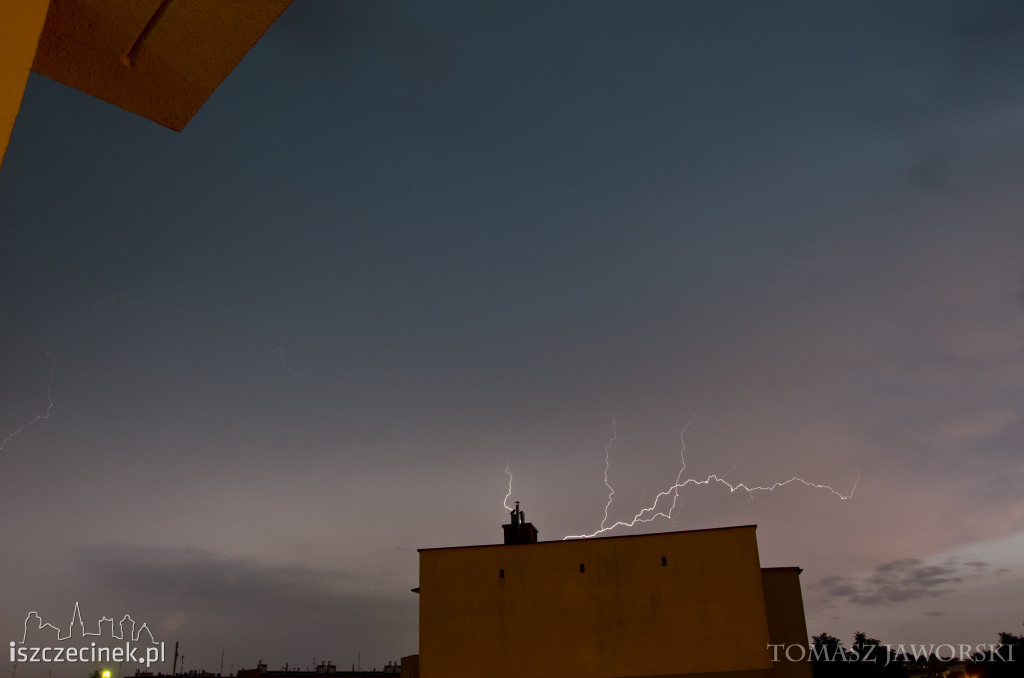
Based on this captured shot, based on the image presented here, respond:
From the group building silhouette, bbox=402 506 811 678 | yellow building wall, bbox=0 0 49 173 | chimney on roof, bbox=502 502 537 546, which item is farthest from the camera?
chimney on roof, bbox=502 502 537 546

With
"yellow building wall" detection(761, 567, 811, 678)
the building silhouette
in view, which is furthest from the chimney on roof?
"yellow building wall" detection(761, 567, 811, 678)

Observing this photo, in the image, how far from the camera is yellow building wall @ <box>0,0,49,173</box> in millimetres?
1026

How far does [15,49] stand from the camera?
1056mm

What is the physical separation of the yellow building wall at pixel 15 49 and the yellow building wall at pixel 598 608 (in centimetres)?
2510

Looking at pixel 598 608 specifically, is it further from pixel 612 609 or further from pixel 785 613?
pixel 785 613

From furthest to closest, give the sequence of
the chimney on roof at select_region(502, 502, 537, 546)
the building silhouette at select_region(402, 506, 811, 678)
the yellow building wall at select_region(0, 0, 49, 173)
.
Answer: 1. the chimney on roof at select_region(502, 502, 537, 546)
2. the building silhouette at select_region(402, 506, 811, 678)
3. the yellow building wall at select_region(0, 0, 49, 173)

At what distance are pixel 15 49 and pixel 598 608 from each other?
2539cm

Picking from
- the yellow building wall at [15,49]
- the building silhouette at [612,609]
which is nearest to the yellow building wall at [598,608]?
the building silhouette at [612,609]

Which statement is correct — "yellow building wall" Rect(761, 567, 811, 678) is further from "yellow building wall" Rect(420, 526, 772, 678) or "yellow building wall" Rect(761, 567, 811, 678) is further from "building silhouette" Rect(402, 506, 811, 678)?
"yellow building wall" Rect(420, 526, 772, 678)

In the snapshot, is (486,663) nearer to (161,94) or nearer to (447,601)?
(447,601)

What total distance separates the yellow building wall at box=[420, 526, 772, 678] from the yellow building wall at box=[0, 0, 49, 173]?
82.4ft

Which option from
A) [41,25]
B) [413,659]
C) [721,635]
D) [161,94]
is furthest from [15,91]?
[413,659]

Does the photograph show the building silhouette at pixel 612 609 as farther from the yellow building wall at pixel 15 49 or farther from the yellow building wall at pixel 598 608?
the yellow building wall at pixel 15 49

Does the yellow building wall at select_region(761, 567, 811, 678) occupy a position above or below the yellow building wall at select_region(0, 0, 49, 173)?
below
